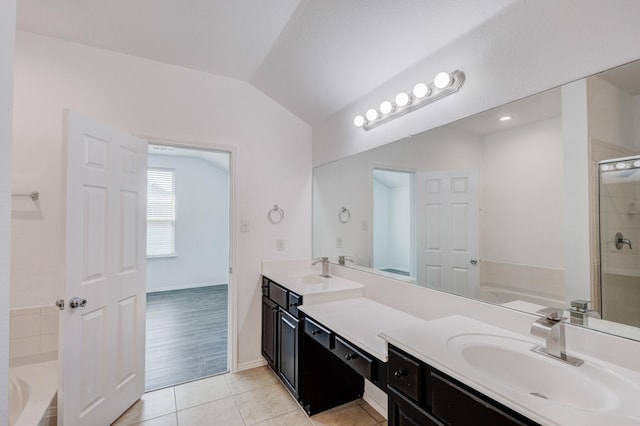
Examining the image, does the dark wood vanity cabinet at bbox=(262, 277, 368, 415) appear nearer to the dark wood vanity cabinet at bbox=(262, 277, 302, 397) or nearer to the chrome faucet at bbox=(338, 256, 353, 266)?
the dark wood vanity cabinet at bbox=(262, 277, 302, 397)

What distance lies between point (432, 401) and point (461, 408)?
0.41 ft

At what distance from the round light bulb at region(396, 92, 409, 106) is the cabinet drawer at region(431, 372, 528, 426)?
4.95 feet

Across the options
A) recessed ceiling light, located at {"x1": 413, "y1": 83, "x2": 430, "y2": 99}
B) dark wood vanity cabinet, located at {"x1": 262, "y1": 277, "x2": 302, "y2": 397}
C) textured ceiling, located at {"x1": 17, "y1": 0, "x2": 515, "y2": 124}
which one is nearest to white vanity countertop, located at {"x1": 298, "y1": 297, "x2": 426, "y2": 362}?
dark wood vanity cabinet, located at {"x1": 262, "y1": 277, "x2": 302, "y2": 397}

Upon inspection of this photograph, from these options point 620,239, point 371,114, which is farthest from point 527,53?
point 371,114

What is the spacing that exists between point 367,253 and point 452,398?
1426mm

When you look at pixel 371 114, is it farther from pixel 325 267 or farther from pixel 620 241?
pixel 620 241

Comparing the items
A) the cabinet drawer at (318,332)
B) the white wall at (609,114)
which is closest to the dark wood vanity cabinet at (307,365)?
the cabinet drawer at (318,332)

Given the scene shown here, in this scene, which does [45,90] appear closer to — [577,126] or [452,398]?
[452,398]

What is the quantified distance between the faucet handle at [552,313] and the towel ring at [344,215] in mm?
1637

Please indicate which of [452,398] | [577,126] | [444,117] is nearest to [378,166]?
[444,117]

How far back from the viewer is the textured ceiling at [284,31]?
5.15 ft

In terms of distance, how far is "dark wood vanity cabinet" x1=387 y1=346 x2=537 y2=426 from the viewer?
35.1 inches

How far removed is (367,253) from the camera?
239 centimetres

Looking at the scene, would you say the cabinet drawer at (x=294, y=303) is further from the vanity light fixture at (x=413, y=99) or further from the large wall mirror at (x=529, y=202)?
the vanity light fixture at (x=413, y=99)
